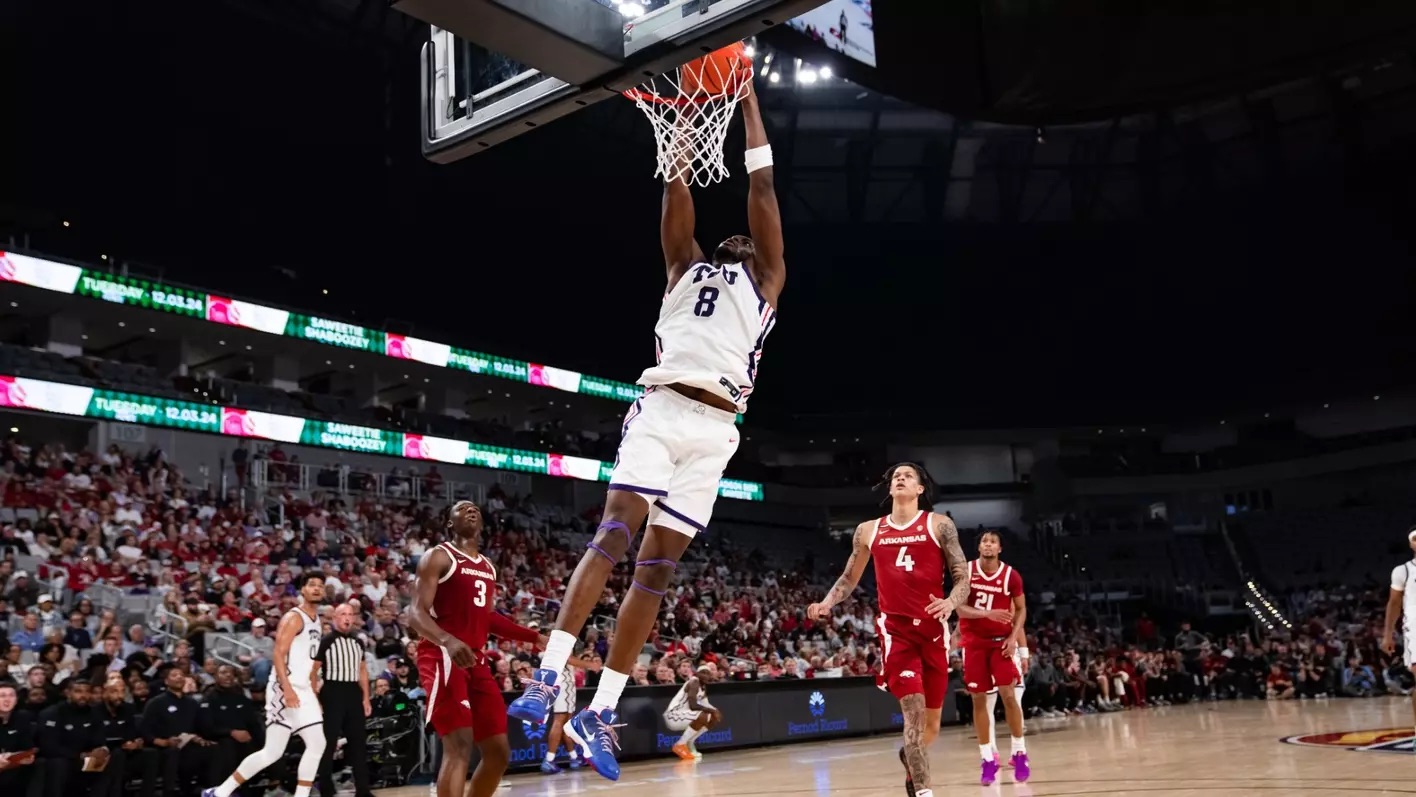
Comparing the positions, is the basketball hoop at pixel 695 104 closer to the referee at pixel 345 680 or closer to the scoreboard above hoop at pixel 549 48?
the scoreboard above hoop at pixel 549 48

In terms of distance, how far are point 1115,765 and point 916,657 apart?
11.5 ft

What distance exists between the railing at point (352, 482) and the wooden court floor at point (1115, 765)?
13.2m

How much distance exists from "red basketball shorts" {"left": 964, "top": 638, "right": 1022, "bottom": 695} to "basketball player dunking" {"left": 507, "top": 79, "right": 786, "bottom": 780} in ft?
18.5

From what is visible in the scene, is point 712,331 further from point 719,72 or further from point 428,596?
point 428,596

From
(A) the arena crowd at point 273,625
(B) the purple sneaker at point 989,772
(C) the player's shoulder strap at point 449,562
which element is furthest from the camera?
(A) the arena crowd at point 273,625

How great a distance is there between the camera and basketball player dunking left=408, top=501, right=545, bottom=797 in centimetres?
675

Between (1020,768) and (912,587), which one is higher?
(912,587)

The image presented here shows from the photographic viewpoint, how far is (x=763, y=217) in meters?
5.03

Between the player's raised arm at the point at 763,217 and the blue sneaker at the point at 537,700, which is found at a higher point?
the player's raised arm at the point at 763,217

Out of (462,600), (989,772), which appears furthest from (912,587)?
(462,600)

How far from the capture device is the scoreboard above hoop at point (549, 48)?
4.76m

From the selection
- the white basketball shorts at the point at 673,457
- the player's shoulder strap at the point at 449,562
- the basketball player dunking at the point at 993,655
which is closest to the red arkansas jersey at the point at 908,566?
the basketball player dunking at the point at 993,655

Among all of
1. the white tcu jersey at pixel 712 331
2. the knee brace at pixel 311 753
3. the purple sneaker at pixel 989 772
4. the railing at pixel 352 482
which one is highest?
the railing at pixel 352 482

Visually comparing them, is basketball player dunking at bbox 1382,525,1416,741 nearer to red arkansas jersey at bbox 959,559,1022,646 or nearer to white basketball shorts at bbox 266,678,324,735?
red arkansas jersey at bbox 959,559,1022,646
